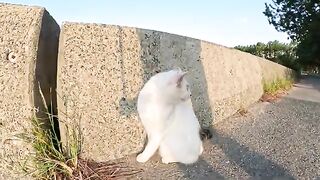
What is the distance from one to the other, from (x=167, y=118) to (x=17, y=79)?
1.42 m

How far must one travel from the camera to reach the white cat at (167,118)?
12.7 feet

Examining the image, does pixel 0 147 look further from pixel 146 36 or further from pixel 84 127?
pixel 146 36

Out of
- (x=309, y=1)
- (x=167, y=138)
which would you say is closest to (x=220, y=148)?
(x=167, y=138)

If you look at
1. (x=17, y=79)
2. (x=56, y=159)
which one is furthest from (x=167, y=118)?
(x=17, y=79)

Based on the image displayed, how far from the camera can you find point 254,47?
2239 cm

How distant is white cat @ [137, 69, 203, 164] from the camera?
3.87 m

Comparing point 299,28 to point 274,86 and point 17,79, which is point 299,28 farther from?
point 17,79

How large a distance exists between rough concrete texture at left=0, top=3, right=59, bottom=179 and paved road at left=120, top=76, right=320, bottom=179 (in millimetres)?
1093

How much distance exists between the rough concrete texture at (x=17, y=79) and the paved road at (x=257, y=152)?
3.59ft

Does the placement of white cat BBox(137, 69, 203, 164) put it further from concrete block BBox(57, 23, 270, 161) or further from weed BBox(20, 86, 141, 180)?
weed BBox(20, 86, 141, 180)

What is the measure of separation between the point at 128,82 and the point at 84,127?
0.64 meters

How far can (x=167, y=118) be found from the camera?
391cm

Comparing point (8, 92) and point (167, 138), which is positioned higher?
point (8, 92)

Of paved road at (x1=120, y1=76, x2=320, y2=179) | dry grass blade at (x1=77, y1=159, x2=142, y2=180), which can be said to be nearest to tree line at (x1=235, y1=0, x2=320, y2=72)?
paved road at (x1=120, y1=76, x2=320, y2=179)
